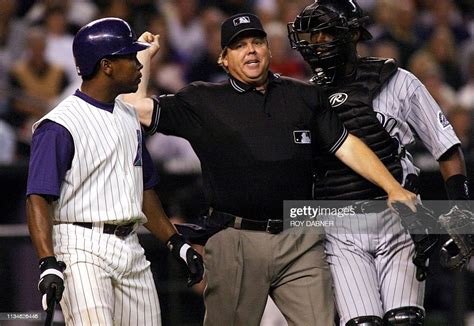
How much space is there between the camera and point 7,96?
28.6 feet

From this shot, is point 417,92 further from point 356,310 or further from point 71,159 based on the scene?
point 71,159

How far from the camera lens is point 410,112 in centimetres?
555

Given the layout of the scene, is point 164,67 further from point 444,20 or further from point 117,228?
point 117,228

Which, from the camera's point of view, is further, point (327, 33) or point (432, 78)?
point (432, 78)

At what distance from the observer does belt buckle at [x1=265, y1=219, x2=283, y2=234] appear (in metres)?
5.29

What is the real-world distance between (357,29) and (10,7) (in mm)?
4457

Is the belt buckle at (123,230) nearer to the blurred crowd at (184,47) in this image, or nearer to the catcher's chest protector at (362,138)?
the catcher's chest protector at (362,138)

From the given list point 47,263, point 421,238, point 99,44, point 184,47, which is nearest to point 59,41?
point 184,47

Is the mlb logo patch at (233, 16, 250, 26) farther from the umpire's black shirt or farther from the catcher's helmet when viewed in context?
the catcher's helmet

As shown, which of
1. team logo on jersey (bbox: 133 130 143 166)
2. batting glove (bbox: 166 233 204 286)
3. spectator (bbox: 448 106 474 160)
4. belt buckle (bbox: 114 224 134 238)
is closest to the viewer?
belt buckle (bbox: 114 224 134 238)

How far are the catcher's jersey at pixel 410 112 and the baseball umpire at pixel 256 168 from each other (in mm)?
266

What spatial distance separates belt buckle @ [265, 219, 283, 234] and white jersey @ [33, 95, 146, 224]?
0.66 m

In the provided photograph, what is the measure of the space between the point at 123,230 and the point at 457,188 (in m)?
1.66

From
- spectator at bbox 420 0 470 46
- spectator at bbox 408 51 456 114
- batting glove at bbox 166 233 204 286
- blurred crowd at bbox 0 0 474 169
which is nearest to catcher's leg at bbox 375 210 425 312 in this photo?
batting glove at bbox 166 233 204 286
